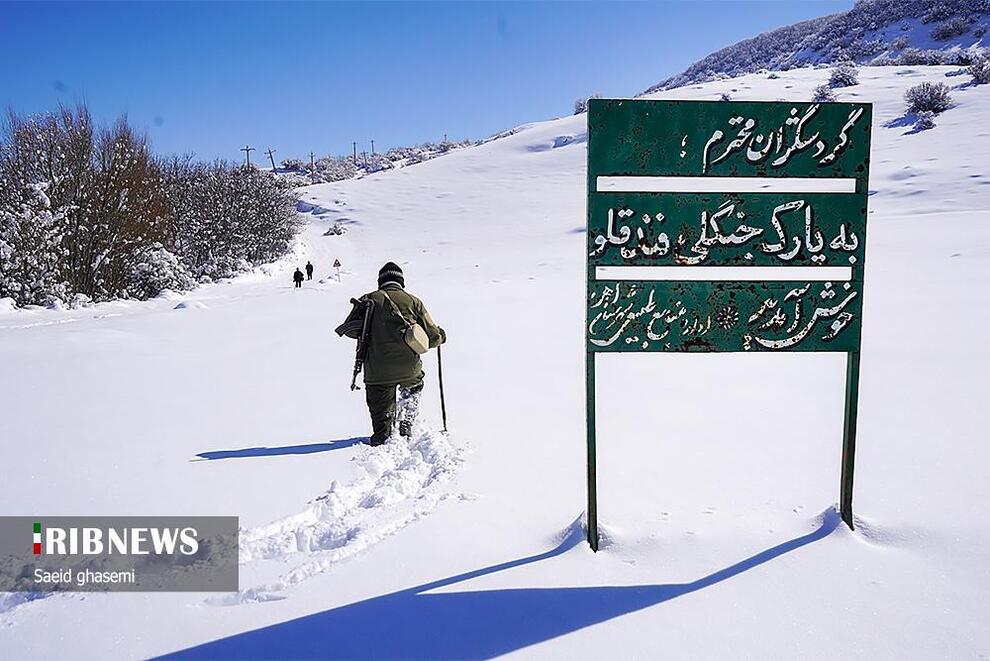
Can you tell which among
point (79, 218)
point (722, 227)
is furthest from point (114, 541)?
point (79, 218)

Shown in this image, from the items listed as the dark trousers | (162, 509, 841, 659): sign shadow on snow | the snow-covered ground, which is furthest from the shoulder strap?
(162, 509, 841, 659): sign shadow on snow

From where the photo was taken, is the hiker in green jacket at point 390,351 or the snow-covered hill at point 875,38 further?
the snow-covered hill at point 875,38

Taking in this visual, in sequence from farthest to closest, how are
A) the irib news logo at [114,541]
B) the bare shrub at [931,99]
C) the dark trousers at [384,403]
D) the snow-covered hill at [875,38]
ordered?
1. the snow-covered hill at [875,38]
2. the bare shrub at [931,99]
3. the dark trousers at [384,403]
4. the irib news logo at [114,541]

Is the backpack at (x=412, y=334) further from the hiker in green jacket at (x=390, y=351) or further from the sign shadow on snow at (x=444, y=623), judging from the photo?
the sign shadow on snow at (x=444, y=623)

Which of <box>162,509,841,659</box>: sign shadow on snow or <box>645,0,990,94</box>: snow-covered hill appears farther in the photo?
<box>645,0,990,94</box>: snow-covered hill

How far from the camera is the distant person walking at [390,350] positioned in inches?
194

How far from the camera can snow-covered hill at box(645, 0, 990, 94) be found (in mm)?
85000

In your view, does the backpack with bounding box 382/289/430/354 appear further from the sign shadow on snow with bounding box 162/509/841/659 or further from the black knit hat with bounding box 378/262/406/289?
the sign shadow on snow with bounding box 162/509/841/659

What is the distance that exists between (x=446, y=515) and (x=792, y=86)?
73233 mm

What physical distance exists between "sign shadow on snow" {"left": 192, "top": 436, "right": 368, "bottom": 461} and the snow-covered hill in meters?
93.0

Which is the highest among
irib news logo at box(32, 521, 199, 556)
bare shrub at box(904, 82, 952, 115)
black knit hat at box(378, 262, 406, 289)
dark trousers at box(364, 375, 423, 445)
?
bare shrub at box(904, 82, 952, 115)

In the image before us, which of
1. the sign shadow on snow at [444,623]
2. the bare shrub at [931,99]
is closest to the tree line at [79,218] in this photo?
the sign shadow on snow at [444,623]

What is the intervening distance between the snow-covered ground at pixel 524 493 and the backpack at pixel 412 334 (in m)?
0.82

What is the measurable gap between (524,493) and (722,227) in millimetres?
2060
